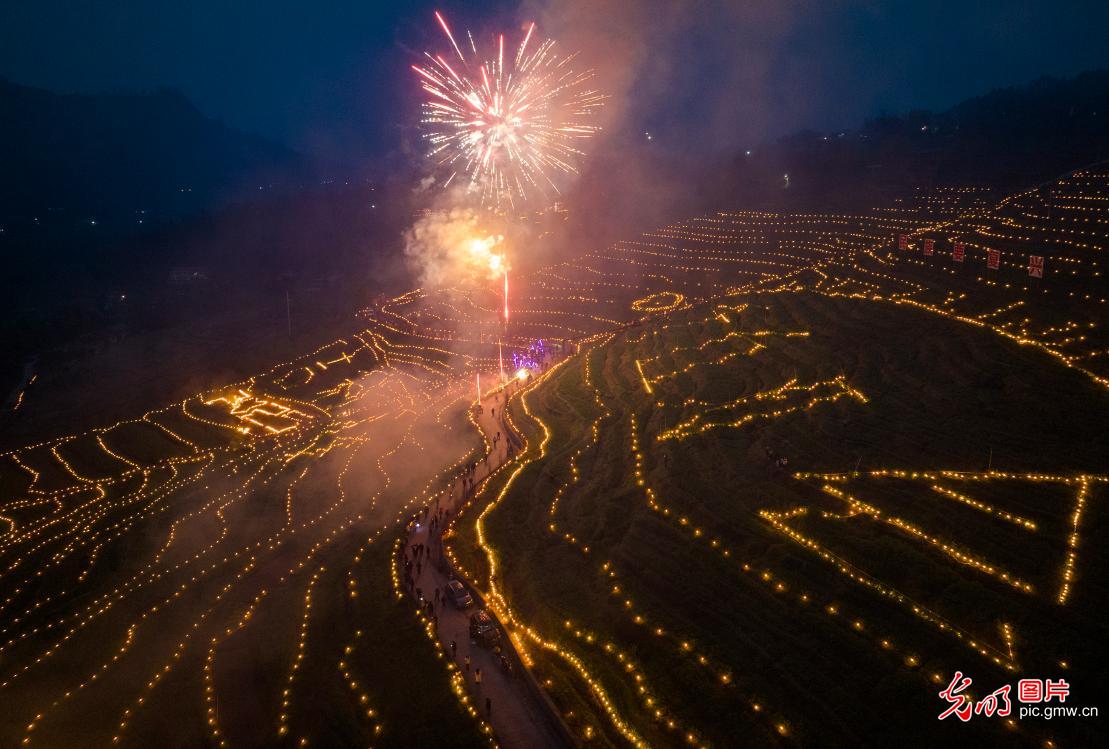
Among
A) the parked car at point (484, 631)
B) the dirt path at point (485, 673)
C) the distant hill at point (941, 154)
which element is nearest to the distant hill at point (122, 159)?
the distant hill at point (941, 154)

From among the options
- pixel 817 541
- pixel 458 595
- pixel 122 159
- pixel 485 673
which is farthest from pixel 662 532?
pixel 122 159

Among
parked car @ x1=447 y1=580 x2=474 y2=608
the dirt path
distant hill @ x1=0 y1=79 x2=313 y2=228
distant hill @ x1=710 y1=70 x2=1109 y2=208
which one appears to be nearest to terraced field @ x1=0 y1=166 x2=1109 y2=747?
the dirt path

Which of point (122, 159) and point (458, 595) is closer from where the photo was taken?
point (458, 595)

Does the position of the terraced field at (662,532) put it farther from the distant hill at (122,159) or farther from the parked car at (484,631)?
the distant hill at (122,159)

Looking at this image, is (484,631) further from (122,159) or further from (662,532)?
(122,159)

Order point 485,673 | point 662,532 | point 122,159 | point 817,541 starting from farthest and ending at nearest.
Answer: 1. point 122,159
2. point 662,532
3. point 817,541
4. point 485,673

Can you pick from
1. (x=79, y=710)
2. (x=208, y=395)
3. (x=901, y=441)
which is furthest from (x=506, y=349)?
(x=79, y=710)

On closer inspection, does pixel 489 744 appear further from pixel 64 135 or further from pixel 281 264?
pixel 64 135
